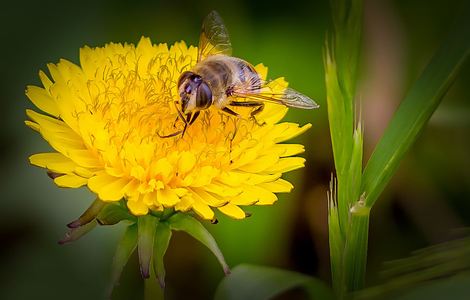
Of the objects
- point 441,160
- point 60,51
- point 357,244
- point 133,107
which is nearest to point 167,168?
point 133,107

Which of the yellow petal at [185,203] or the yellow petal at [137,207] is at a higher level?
the yellow petal at [137,207]

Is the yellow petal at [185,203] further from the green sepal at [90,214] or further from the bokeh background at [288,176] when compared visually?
Result: the bokeh background at [288,176]

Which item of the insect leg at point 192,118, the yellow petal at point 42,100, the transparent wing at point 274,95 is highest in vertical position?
the yellow petal at point 42,100

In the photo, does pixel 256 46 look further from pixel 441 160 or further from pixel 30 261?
pixel 30 261

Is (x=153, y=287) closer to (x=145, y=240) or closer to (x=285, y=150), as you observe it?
(x=145, y=240)

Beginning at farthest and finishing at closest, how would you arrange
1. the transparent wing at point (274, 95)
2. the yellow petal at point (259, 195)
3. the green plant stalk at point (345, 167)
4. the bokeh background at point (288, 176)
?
1. the bokeh background at point (288, 176)
2. the transparent wing at point (274, 95)
3. the yellow petal at point (259, 195)
4. the green plant stalk at point (345, 167)

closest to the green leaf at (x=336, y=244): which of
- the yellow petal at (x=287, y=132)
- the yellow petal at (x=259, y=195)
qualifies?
the yellow petal at (x=259, y=195)

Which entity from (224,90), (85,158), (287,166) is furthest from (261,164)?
(85,158)
